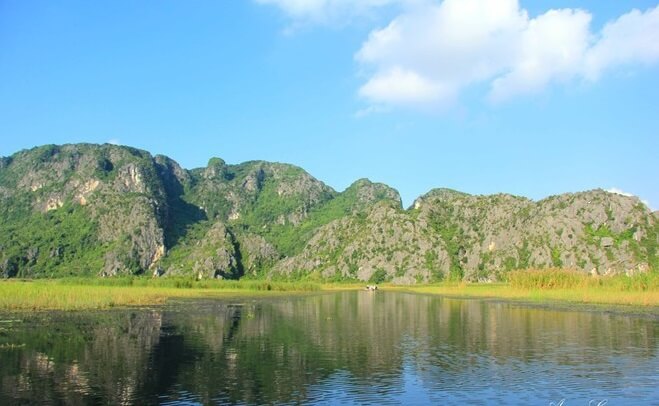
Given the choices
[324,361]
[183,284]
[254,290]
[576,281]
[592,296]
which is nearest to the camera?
[324,361]

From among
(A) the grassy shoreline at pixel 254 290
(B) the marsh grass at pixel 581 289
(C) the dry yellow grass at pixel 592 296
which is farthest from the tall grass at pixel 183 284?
(C) the dry yellow grass at pixel 592 296

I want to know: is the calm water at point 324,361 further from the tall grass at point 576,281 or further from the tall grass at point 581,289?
the tall grass at point 576,281

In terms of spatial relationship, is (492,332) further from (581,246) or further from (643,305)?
(581,246)

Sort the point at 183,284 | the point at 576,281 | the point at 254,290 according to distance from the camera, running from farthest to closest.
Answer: the point at 254,290 → the point at 183,284 → the point at 576,281

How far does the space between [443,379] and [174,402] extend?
13502mm

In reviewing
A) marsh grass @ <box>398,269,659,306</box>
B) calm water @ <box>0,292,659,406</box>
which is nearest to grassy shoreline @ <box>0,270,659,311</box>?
marsh grass @ <box>398,269,659,306</box>

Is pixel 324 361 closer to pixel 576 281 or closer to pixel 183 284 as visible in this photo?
pixel 576 281

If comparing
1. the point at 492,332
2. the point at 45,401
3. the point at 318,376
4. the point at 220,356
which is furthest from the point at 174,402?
the point at 492,332

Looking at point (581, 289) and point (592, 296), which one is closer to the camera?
point (592, 296)

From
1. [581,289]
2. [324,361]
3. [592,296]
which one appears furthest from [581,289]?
[324,361]

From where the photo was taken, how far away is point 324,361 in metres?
33.6

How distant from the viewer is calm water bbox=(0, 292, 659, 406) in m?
25.2

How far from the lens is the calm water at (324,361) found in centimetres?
2516

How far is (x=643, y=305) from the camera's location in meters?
73.8
